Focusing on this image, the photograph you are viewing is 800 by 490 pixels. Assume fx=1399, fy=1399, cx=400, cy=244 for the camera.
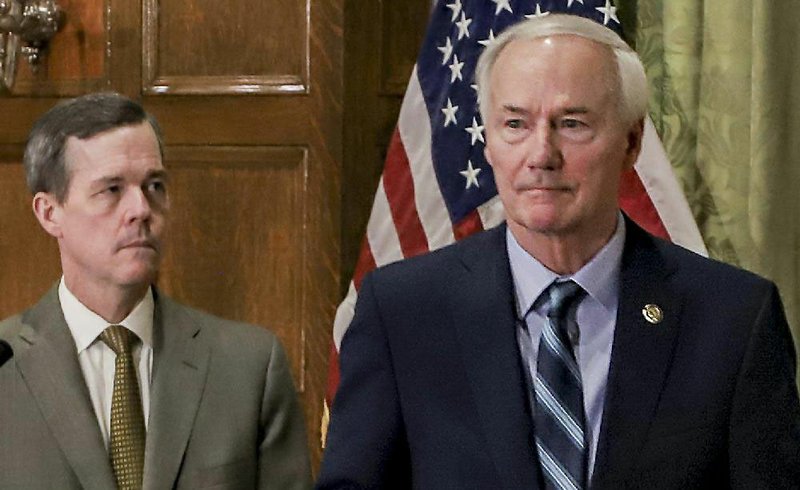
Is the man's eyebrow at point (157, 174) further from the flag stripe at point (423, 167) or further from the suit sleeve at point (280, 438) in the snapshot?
the flag stripe at point (423, 167)

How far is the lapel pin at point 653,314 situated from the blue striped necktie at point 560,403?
10cm

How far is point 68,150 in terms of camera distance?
251cm

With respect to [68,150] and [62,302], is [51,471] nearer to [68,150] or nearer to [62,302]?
[62,302]

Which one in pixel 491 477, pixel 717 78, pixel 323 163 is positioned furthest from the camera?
pixel 323 163

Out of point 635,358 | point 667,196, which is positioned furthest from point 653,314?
point 667,196

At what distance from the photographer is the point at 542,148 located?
197 centimetres

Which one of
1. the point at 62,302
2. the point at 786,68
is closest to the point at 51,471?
the point at 62,302

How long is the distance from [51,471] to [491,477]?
822mm

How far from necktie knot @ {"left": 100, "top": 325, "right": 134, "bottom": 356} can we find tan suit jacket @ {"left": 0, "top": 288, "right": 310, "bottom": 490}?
0.05 m

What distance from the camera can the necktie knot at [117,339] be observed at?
8.04 feet

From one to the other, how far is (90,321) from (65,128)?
0.35m

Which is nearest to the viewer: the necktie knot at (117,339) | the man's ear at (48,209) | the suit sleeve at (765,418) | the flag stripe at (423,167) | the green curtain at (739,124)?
the suit sleeve at (765,418)

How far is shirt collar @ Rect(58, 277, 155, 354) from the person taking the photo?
2469 mm

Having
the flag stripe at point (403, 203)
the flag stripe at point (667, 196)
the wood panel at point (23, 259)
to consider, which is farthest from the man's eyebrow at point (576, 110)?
the wood panel at point (23, 259)
